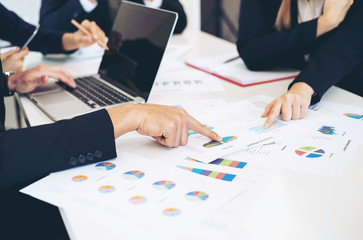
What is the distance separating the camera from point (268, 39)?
1275 mm

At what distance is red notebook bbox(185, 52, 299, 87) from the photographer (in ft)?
3.94

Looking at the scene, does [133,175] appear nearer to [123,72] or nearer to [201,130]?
[201,130]

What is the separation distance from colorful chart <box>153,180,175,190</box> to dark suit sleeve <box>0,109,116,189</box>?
0.48 feet

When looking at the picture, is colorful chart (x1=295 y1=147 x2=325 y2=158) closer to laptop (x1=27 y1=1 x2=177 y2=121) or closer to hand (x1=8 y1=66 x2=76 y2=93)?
A: laptop (x1=27 y1=1 x2=177 y2=121)

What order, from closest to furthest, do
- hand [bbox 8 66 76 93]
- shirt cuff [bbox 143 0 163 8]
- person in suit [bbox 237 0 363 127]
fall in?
person in suit [bbox 237 0 363 127] → hand [bbox 8 66 76 93] → shirt cuff [bbox 143 0 163 8]

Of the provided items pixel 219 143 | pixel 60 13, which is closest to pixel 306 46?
pixel 219 143

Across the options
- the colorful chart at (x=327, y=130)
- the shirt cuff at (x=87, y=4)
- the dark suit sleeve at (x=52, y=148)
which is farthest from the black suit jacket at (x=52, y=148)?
the shirt cuff at (x=87, y=4)

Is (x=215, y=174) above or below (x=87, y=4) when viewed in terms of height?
below

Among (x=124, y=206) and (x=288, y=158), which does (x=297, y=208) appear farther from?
(x=124, y=206)

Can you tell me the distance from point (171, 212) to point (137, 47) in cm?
73

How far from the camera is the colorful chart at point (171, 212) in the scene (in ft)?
1.76

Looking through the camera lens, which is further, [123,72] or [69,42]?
[69,42]

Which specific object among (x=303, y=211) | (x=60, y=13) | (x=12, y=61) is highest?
(x=60, y=13)

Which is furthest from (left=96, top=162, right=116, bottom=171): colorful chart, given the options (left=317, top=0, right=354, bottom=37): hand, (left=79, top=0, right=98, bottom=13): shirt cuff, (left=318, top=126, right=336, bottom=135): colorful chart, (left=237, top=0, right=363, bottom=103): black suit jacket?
(left=79, top=0, right=98, bottom=13): shirt cuff
